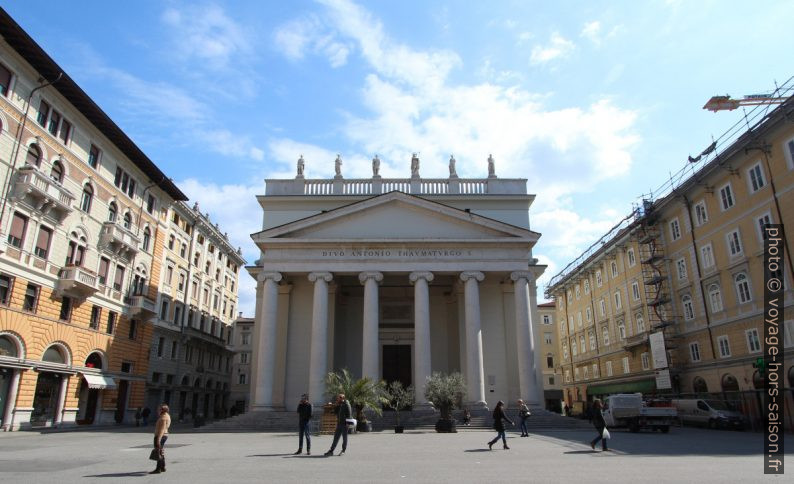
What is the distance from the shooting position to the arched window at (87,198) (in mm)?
29812

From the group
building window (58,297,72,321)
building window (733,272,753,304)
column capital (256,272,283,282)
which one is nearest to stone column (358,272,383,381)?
column capital (256,272,283,282)

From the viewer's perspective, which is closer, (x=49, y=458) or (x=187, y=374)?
(x=49, y=458)

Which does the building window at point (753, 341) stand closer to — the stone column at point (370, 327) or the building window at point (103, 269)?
the stone column at point (370, 327)

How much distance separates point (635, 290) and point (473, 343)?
20.4m

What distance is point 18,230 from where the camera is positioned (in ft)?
81.1

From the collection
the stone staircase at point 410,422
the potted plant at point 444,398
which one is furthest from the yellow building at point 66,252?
the potted plant at point 444,398

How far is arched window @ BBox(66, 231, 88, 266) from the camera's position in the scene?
28672 mm

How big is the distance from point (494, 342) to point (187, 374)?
2739 centimetres

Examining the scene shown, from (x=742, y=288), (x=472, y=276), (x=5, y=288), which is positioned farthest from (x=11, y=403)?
(x=742, y=288)

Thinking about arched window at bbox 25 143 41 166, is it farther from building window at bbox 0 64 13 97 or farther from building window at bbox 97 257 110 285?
building window at bbox 97 257 110 285

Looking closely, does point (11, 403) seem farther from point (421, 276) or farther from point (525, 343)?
point (525, 343)

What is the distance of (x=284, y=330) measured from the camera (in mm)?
32125

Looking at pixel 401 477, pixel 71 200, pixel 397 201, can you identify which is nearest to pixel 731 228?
pixel 397 201

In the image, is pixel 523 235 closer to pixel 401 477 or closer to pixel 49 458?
pixel 401 477
